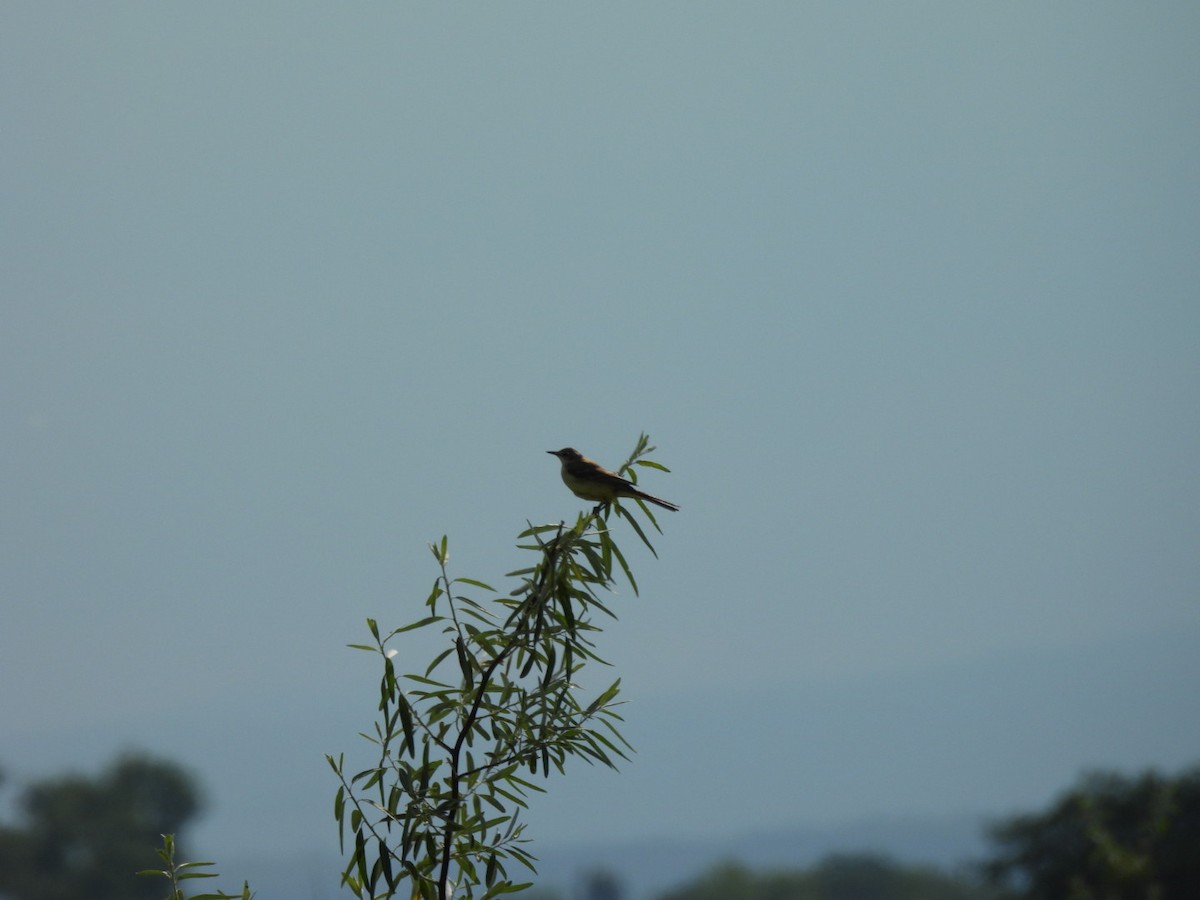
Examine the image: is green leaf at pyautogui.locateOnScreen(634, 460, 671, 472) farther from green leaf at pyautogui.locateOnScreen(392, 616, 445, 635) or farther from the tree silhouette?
the tree silhouette

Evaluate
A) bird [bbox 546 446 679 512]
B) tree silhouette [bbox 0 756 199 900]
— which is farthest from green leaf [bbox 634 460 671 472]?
tree silhouette [bbox 0 756 199 900]

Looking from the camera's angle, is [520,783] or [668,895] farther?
[668,895]

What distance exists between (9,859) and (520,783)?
12392 centimetres

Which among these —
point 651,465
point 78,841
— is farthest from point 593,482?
point 78,841

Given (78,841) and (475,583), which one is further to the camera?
(78,841)

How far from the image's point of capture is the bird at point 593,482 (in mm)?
5582

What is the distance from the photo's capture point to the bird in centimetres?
558

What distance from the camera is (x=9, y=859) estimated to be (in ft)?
373

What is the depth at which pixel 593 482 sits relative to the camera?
231 inches

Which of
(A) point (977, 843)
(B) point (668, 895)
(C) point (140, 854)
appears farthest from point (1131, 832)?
(C) point (140, 854)

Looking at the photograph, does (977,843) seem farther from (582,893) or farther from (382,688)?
(582,893)

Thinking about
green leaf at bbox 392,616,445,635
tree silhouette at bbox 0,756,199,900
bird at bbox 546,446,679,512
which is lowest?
green leaf at bbox 392,616,445,635

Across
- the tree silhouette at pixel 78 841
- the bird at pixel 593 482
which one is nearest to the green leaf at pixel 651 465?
the bird at pixel 593 482

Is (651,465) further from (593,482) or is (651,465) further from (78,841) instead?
(78,841)
